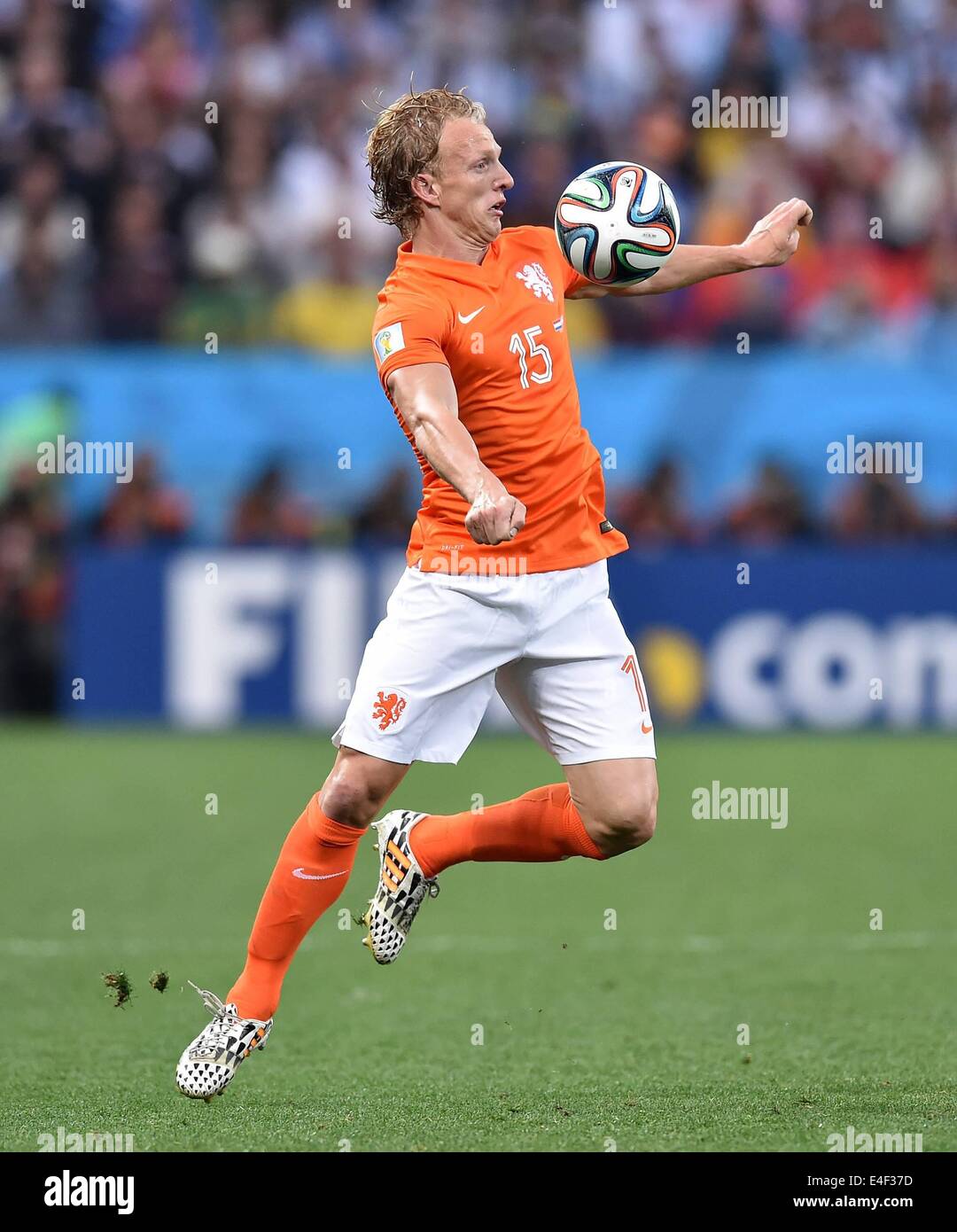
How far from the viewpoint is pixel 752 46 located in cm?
1536

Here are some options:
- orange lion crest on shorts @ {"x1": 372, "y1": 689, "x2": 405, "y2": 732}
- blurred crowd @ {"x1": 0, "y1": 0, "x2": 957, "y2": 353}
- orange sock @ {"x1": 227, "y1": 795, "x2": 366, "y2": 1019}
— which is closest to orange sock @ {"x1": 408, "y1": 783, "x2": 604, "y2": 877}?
orange sock @ {"x1": 227, "y1": 795, "x2": 366, "y2": 1019}

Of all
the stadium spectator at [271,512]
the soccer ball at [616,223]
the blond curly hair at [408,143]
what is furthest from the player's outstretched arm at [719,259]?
the stadium spectator at [271,512]

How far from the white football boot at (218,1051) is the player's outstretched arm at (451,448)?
1.40 metres

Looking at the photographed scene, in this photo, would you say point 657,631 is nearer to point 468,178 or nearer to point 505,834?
point 505,834

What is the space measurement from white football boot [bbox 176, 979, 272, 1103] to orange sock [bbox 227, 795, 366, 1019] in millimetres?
60

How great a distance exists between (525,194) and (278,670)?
432 centimetres

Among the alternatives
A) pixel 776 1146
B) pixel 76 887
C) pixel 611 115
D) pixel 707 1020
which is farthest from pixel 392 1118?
pixel 611 115

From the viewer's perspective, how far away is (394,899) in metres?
5.35

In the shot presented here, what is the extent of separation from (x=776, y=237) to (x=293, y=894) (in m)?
2.20

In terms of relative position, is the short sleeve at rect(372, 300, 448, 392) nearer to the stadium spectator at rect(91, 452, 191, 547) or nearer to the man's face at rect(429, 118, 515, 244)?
the man's face at rect(429, 118, 515, 244)

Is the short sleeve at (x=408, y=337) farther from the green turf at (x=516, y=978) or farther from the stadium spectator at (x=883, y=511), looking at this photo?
the stadium spectator at (x=883, y=511)

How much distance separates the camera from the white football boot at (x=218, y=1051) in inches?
182

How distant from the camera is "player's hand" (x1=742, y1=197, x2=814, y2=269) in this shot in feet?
17.4

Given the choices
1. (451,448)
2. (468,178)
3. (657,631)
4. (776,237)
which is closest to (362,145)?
(657,631)
